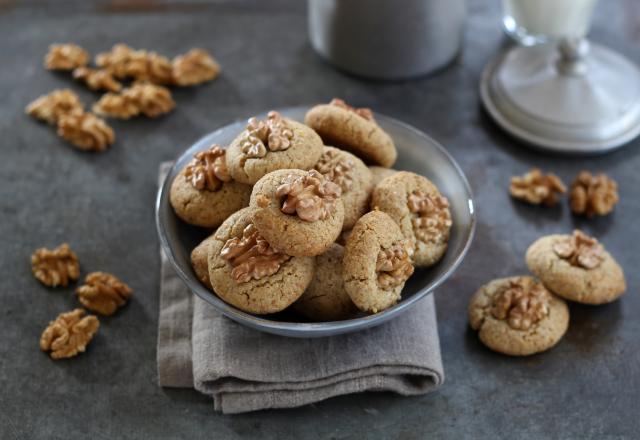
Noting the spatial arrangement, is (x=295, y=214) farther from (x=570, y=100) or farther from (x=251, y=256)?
(x=570, y=100)

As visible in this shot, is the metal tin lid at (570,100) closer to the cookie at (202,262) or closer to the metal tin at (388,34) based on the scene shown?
the metal tin at (388,34)

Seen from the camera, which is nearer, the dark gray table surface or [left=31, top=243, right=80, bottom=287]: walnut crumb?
the dark gray table surface

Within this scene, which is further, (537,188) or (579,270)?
(537,188)

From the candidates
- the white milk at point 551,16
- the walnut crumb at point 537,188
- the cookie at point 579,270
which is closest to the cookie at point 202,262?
the cookie at point 579,270

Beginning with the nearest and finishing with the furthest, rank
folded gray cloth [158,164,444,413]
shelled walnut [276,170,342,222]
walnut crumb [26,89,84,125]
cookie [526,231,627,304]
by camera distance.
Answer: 1. shelled walnut [276,170,342,222]
2. folded gray cloth [158,164,444,413]
3. cookie [526,231,627,304]
4. walnut crumb [26,89,84,125]

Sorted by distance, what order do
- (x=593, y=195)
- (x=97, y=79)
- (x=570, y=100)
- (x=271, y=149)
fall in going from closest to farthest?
(x=271, y=149) < (x=593, y=195) < (x=570, y=100) < (x=97, y=79)

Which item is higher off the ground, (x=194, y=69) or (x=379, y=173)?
(x=379, y=173)

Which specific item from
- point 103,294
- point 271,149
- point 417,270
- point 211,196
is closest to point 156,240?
point 103,294

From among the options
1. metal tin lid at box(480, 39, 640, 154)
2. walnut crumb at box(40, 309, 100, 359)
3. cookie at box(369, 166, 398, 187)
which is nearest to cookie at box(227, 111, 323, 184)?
cookie at box(369, 166, 398, 187)

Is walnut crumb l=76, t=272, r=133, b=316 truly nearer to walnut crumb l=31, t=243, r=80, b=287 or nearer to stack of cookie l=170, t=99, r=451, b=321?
walnut crumb l=31, t=243, r=80, b=287
